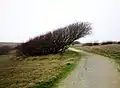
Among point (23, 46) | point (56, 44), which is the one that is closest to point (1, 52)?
point (23, 46)

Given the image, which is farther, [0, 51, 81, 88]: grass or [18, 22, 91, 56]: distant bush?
[18, 22, 91, 56]: distant bush

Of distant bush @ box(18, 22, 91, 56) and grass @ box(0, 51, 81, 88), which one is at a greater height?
distant bush @ box(18, 22, 91, 56)

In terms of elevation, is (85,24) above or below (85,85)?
above

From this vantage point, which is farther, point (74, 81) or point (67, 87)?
point (74, 81)

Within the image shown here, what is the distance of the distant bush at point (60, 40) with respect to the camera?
50375mm

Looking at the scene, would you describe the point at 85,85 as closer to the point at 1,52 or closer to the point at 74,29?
the point at 74,29

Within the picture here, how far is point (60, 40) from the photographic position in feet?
165

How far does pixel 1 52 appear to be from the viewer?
233ft

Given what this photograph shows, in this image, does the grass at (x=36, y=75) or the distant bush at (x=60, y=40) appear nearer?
the grass at (x=36, y=75)

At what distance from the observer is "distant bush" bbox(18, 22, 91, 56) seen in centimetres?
5038

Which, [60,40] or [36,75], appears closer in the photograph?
[36,75]

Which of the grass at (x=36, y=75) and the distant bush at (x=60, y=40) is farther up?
the distant bush at (x=60, y=40)

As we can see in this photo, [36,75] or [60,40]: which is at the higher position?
[60,40]

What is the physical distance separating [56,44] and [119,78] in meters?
34.0
